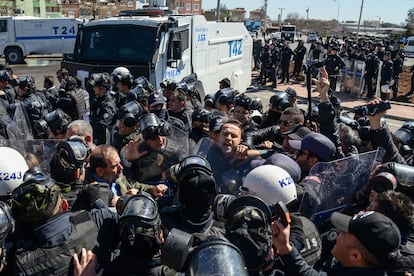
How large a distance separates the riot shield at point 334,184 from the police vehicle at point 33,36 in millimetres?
23075

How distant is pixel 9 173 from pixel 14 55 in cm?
2382

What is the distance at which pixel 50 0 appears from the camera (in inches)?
1882

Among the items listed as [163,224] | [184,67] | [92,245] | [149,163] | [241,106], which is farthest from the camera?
[184,67]

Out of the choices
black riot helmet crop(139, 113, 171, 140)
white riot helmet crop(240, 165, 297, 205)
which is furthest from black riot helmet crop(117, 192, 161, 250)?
black riot helmet crop(139, 113, 171, 140)

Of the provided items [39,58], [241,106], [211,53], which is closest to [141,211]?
[241,106]

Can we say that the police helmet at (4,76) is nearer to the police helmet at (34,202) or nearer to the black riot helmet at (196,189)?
the police helmet at (34,202)

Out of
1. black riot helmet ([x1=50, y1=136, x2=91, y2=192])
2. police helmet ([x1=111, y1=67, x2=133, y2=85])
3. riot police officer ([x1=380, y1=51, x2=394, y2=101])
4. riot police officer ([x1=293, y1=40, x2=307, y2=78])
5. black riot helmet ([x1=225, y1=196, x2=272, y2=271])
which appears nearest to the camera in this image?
black riot helmet ([x1=225, y1=196, x2=272, y2=271])

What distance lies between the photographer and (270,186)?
2717 millimetres

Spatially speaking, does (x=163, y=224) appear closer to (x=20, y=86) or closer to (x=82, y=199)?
(x=82, y=199)

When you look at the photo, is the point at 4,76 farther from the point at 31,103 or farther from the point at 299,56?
the point at 299,56

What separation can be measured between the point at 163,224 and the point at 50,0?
51.0m

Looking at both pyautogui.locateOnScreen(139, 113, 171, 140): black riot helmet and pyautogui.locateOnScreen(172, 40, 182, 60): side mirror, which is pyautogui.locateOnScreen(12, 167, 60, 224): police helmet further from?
pyautogui.locateOnScreen(172, 40, 182, 60): side mirror

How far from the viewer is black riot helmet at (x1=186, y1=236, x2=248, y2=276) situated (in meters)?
1.24

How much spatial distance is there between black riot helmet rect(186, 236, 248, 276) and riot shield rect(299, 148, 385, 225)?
167cm
